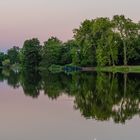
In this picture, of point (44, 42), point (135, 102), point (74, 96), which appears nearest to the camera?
point (135, 102)

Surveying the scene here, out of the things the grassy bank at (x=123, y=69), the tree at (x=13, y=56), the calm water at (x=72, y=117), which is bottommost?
the calm water at (x=72, y=117)

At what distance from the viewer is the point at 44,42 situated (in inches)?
4769

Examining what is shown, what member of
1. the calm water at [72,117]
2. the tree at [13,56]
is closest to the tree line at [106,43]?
the calm water at [72,117]

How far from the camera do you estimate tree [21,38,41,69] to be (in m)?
125

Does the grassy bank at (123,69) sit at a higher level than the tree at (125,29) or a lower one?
lower

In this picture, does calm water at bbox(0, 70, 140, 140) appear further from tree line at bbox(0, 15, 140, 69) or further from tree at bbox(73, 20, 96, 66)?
tree at bbox(73, 20, 96, 66)

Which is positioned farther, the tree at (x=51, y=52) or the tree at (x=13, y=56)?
the tree at (x=13, y=56)

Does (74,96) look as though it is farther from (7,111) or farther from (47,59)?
(47,59)

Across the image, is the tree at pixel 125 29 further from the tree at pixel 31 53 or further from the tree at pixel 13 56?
the tree at pixel 13 56

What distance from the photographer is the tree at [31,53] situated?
410 feet

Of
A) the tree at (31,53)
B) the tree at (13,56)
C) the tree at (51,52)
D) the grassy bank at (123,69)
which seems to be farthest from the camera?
the tree at (13,56)

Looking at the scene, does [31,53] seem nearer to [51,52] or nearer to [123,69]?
[51,52]

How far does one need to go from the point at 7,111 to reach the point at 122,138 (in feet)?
30.5

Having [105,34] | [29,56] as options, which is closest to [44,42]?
[29,56]
